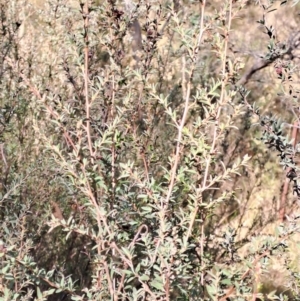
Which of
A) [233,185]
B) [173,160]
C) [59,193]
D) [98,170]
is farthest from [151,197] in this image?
[233,185]

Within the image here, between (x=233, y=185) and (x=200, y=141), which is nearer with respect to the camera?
(x=200, y=141)

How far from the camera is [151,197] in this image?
3.93 ft

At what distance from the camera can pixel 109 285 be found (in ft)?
4.12

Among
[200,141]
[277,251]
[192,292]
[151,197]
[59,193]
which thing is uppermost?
[200,141]

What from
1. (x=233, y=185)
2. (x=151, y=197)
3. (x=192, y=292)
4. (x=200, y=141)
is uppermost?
(x=200, y=141)

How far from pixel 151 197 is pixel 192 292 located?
12.9 inches

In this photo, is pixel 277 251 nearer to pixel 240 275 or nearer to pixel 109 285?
pixel 240 275

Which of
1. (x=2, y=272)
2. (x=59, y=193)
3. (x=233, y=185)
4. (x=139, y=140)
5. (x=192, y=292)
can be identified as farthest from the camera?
(x=233, y=185)

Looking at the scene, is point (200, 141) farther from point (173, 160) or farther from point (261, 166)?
point (261, 166)

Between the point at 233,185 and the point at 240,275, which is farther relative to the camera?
the point at 233,185

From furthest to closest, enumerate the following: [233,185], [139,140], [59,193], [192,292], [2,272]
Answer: [233,185] < [59,193] < [139,140] < [192,292] < [2,272]

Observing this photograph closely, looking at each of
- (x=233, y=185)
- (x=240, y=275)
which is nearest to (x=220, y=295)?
(x=240, y=275)

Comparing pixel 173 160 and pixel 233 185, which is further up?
pixel 173 160

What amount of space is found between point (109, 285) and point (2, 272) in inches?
10.9
